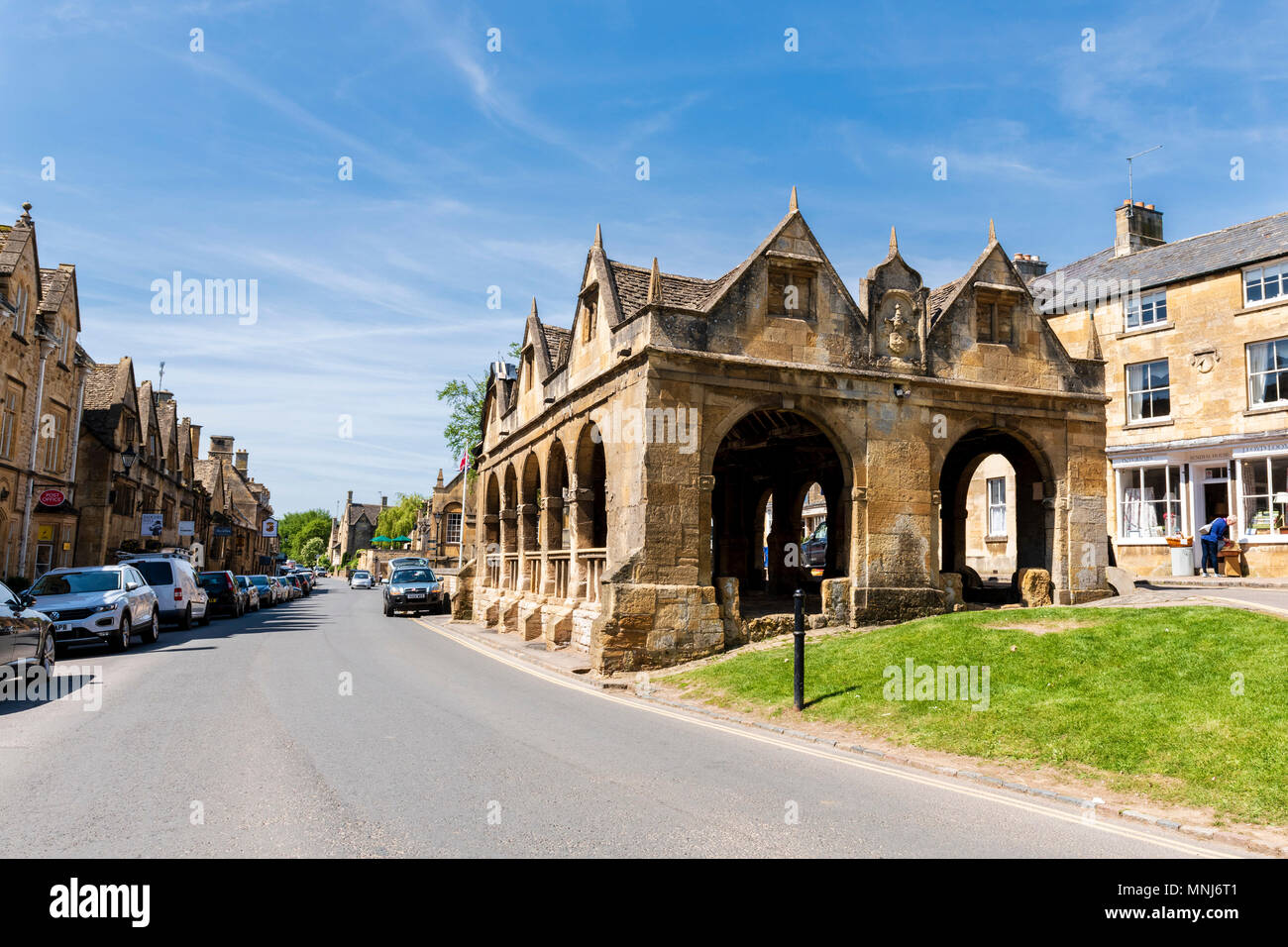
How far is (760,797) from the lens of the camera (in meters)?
6.71

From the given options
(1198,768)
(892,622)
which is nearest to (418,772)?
(1198,768)

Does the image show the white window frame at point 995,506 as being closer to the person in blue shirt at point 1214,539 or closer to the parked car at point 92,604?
the person in blue shirt at point 1214,539

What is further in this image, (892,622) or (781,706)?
(892,622)

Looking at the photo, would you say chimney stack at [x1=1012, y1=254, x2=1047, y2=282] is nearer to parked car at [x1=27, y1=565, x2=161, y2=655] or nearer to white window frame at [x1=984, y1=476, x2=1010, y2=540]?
white window frame at [x1=984, y1=476, x2=1010, y2=540]

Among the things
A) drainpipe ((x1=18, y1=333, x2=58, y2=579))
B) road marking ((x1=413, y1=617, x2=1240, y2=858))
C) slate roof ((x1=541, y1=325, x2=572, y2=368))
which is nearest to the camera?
road marking ((x1=413, y1=617, x2=1240, y2=858))

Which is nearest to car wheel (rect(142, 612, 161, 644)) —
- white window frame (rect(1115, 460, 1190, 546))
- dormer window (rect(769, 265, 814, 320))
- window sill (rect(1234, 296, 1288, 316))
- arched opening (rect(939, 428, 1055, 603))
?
dormer window (rect(769, 265, 814, 320))

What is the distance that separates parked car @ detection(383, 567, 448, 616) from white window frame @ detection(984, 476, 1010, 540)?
20.5 m

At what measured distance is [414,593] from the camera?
107 ft

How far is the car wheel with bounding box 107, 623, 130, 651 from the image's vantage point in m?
16.8

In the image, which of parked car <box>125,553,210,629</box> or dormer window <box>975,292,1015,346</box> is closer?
dormer window <box>975,292,1015,346</box>

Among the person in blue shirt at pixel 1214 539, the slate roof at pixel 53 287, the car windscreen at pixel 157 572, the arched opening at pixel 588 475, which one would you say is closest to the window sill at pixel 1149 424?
the person in blue shirt at pixel 1214 539

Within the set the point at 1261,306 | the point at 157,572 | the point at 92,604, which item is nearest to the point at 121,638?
the point at 92,604

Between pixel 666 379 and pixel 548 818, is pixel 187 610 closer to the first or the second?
pixel 666 379
